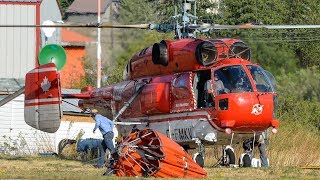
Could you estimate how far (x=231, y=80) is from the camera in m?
25.3

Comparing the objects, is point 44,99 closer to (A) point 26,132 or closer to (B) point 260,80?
(B) point 260,80

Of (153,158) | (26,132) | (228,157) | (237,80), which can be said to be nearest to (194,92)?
(237,80)

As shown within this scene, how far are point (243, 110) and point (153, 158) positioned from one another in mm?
4928

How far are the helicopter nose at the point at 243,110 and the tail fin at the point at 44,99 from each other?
5.47 m

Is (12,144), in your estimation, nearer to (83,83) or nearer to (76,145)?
(76,145)

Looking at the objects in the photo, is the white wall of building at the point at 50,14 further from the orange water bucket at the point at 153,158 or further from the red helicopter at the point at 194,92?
the orange water bucket at the point at 153,158

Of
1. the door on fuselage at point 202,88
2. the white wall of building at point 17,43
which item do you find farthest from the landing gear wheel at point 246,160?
the white wall of building at point 17,43

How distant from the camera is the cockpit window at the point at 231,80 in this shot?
25109 millimetres

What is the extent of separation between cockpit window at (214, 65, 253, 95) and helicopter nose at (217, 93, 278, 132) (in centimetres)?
20

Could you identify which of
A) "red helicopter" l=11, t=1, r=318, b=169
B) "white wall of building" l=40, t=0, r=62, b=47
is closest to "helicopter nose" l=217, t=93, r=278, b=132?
"red helicopter" l=11, t=1, r=318, b=169

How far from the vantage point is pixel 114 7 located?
4691cm

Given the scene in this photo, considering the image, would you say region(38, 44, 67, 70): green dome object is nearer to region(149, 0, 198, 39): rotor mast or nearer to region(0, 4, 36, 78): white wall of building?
region(149, 0, 198, 39): rotor mast

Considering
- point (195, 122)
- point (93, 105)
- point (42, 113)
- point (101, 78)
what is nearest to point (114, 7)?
point (101, 78)

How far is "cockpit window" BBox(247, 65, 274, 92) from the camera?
25.4m
